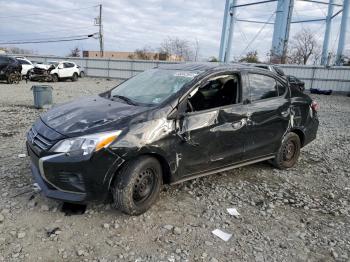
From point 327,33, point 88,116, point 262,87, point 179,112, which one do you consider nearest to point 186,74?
point 179,112

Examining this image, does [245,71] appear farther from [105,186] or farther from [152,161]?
[105,186]

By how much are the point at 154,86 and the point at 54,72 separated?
1959 centimetres

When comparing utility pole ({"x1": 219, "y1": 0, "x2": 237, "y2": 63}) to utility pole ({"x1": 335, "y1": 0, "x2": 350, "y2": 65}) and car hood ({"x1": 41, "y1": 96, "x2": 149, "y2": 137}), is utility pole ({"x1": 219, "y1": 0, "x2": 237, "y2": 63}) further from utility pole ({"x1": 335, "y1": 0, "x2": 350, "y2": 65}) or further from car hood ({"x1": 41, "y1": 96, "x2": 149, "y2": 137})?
car hood ({"x1": 41, "y1": 96, "x2": 149, "y2": 137})

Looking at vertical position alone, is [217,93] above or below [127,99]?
above

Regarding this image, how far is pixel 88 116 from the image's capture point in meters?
3.39

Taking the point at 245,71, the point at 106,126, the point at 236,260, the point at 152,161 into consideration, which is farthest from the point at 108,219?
the point at 245,71

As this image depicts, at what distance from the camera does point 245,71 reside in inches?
169

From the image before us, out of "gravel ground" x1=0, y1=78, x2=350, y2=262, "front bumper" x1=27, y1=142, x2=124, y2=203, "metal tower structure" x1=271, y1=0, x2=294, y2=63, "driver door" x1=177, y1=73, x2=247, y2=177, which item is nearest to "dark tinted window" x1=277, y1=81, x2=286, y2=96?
"driver door" x1=177, y1=73, x2=247, y2=177

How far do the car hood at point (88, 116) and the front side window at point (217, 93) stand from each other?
2.24 feet

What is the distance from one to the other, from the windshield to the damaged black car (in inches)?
0.7

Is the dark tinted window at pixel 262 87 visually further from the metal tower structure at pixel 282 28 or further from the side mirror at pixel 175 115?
the metal tower structure at pixel 282 28

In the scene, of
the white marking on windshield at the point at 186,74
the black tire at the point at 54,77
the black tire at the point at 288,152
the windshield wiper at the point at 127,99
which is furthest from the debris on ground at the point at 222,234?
the black tire at the point at 54,77

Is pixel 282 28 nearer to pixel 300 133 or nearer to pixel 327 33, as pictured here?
pixel 327 33

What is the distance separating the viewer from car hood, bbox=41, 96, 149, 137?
315cm
